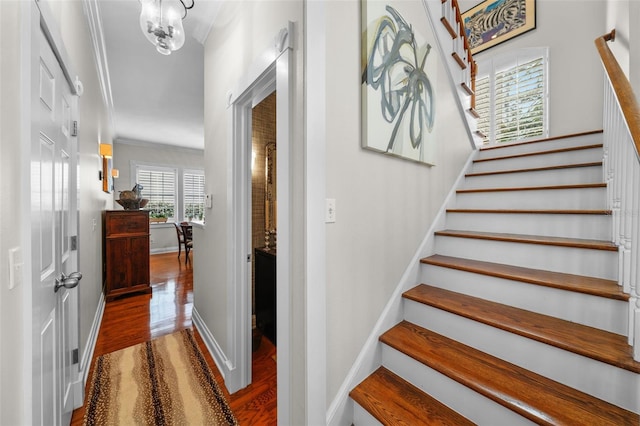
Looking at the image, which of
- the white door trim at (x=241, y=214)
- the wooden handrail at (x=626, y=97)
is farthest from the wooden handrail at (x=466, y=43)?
the white door trim at (x=241, y=214)

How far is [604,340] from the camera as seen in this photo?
1.12 meters

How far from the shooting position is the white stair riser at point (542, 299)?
3.91 ft

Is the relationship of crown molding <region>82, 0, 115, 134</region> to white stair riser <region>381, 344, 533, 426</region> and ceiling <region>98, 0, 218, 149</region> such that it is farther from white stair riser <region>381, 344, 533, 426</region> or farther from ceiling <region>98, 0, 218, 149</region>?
white stair riser <region>381, 344, 533, 426</region>

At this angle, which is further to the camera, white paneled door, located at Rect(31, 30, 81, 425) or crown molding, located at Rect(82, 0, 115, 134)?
crown molding, located at Rect(82, 0, 115, 134)

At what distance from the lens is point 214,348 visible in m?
2.12

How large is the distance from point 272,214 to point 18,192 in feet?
6.82

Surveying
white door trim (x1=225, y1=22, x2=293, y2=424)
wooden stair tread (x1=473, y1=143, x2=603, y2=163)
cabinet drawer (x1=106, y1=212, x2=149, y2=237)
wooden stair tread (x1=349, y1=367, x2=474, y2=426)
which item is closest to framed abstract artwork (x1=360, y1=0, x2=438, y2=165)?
white door trim (x1=225, y1=22, x2=293, y2=424)

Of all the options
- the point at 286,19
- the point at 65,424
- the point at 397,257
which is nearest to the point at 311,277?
the point at 397,257

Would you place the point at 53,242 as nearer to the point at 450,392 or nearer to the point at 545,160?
the point at 450,392

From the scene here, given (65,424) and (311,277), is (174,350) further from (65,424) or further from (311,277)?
(311,277)

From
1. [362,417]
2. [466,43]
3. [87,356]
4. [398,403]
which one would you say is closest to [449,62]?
[466,43]

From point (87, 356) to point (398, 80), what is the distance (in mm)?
3060

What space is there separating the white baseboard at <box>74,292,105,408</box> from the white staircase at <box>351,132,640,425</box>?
1763mm

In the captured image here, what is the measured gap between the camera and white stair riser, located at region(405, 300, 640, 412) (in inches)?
39.0
